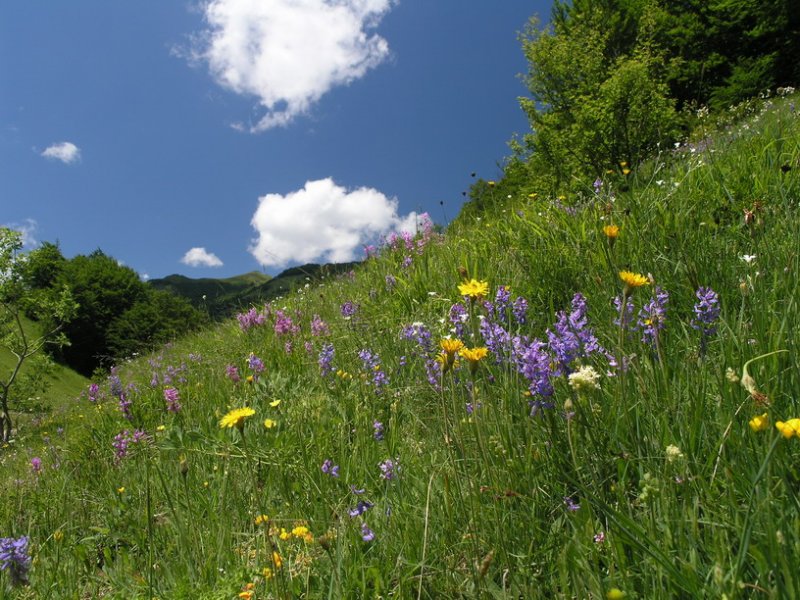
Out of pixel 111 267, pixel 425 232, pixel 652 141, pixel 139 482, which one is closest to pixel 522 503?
pixel 139 482

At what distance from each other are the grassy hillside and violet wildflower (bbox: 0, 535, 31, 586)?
18 cm

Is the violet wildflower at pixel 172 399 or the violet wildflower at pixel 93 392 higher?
the violet wildflower at pixel 93 392

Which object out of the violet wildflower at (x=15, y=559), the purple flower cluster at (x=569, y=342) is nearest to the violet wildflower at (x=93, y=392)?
the violet wildflower at (x=15, y=559)

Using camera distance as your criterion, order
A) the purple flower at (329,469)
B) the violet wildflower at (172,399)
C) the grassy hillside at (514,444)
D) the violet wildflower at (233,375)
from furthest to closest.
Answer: the violet wildflower at (233,375) < the violet wildflower at (172,399) < the purple flower at (329,469) < the grassy hillside at (514,444)

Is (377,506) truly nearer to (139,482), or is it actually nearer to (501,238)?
(139,482)

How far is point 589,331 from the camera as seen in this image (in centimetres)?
197

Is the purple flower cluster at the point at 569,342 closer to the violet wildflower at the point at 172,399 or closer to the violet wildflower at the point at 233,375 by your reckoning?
the violet wildflower at the point at 172,399

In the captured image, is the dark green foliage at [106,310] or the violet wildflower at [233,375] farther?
the dark green foliage at [106,310]

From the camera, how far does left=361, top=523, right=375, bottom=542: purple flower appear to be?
162 cm

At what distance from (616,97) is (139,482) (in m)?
14.3

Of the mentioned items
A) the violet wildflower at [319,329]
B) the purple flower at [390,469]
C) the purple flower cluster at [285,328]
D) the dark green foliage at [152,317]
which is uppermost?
the dark green foliage at [152,317]

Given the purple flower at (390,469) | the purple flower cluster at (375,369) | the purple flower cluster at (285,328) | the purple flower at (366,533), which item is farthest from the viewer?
the purple flower cluster at (285,328)

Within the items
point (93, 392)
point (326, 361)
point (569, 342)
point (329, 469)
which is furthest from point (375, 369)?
point (93, 392)

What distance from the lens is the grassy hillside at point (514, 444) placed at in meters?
1.22
